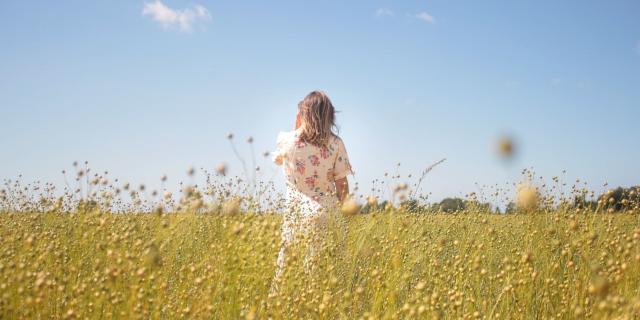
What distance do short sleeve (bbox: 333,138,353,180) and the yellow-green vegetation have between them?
1.58 ft

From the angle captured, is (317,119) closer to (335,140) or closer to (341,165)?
(335,140)

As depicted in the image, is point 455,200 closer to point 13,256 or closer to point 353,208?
point 353,208

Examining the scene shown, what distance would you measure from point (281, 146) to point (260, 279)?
1.70 metres

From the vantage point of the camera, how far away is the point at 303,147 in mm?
4172

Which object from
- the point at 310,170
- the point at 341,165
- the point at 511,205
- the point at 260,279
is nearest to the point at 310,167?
the point at 310,170

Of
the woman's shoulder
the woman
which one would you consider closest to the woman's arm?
the woman

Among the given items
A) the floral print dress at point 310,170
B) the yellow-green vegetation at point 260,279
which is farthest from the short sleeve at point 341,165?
the yellow-green vegetation at point 260,279

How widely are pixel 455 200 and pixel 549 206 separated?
2.03 metres

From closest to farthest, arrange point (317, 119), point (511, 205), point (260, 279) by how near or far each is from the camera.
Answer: point (260, 279) → point (317, 119) → point (511, 205)

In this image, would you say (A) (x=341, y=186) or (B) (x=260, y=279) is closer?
(B) (x=260, y=279)

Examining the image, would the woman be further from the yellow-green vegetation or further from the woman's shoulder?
the yellow-green vegetation

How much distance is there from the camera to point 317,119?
4.15 meters

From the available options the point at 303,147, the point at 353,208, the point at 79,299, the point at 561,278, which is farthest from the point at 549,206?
the point at 79,299

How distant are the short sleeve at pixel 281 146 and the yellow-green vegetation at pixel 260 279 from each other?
0.81 meters
